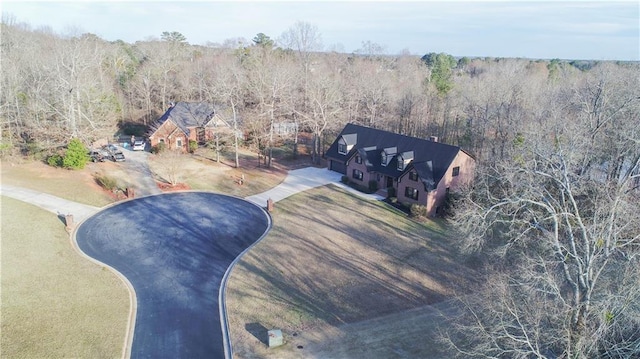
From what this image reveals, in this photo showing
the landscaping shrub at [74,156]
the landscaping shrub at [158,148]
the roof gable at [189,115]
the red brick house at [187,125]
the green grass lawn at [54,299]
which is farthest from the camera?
the roof gable at [189,115]

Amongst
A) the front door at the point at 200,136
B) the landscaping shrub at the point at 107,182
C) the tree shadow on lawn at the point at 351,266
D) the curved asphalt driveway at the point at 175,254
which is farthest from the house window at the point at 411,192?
the front door at the point at 200,136

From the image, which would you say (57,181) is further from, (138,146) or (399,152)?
(399,152)

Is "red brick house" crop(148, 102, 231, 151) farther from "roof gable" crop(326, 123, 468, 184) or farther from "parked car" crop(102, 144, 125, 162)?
"roof gable" crop(326, 123, 468, 184)

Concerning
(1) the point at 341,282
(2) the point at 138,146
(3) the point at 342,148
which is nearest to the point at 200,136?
(2) the point at 138,146

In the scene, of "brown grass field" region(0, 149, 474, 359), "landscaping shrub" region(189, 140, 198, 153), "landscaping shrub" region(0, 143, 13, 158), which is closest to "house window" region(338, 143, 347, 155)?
"brown grass field" region(0, 149, 474, 359)

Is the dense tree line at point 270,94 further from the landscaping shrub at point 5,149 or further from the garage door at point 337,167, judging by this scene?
the garage door at point 337,167
